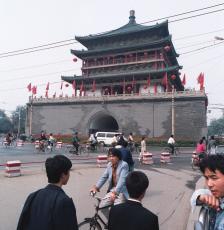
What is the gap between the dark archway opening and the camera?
42.0 meters

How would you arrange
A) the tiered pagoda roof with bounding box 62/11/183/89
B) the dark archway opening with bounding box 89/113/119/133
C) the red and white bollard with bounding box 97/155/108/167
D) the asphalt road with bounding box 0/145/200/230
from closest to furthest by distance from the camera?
the asphalt road with bounding box 0/145/200/230 < the red and white bollard with bounding box 97/155/108/167 < the tiered pagoda roof with bounding box 62/11/183/89 < the dark archway opening with bounding box 89/113/119/133

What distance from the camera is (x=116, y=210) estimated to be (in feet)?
8.96

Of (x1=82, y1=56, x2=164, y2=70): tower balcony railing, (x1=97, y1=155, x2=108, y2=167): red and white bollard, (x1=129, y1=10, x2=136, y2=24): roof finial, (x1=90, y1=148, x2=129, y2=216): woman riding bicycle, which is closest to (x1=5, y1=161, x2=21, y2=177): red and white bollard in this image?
(x1=97, y1=155, x2=108, y2=167): red and white bollard

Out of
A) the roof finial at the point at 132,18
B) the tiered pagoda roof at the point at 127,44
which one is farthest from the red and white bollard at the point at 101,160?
the roof finial at the point at 132,18

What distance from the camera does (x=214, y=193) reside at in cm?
212

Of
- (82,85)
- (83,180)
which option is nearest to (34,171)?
(83,180)

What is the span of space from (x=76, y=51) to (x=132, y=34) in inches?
330

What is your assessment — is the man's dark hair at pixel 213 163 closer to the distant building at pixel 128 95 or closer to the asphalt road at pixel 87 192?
the asphalt road at pixel 87 192

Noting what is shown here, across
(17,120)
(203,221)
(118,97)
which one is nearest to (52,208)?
(203,221)

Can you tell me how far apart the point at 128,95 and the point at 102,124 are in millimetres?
8053

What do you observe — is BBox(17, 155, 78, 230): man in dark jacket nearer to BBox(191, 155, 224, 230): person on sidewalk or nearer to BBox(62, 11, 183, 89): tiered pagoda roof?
BBox(191, 155, 224, 230): person on sidewalk

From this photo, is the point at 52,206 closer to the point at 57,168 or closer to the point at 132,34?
the point at 57,168

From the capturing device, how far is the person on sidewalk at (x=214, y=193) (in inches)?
79.9

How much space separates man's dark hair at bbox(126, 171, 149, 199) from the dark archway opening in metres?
38.6
